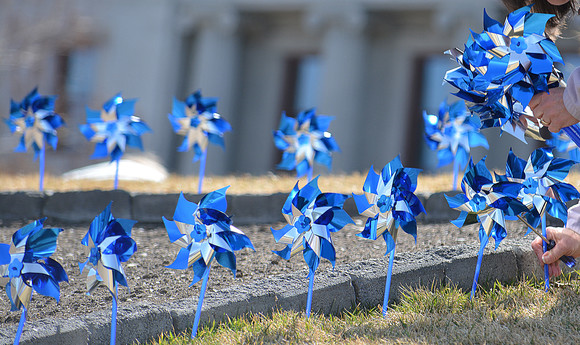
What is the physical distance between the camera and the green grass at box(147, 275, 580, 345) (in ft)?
7.46

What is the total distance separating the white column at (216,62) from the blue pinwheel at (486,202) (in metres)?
8.98

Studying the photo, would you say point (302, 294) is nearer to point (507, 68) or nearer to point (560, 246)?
point (560, 246)

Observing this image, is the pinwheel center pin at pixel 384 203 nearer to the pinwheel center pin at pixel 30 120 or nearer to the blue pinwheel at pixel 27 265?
the blue pinwheel at pixel 27 265

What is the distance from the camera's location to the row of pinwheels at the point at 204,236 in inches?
87.0

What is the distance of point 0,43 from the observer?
1191 centimetres

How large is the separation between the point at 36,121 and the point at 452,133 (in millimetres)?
2849

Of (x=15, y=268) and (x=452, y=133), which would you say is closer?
(x=15, y=268)

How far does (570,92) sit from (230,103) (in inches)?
385

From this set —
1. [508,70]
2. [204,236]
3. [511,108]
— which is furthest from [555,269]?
[204,236]

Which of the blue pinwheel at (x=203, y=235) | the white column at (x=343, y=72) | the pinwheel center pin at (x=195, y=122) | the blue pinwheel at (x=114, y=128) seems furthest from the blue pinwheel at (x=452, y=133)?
the white column at (x=343, y=72)

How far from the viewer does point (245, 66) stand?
12.4 metres

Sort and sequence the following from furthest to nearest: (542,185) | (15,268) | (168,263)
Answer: (168,263), (542,185), (15,268)

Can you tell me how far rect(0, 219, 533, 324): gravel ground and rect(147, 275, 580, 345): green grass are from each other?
1.35 ft

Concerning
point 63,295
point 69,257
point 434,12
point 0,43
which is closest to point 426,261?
point 63,295
